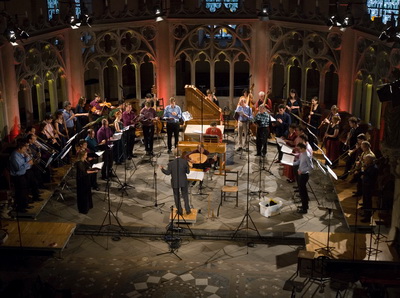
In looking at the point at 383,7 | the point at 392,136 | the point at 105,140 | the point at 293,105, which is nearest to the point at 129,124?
the point at 105,140

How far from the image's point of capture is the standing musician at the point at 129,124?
1606 centimetres

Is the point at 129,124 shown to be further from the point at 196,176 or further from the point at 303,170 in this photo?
the point at 303,170

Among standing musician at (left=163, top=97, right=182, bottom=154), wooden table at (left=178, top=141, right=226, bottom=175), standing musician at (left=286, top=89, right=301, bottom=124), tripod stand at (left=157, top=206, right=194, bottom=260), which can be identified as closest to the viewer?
tripod stand at (left=157, top=206, right=194, bottom=260)

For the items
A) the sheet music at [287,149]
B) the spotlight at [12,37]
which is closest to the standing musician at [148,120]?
the spotlight at [12,37]

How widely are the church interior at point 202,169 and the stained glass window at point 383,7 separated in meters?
0.07

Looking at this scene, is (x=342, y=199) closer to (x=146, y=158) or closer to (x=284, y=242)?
(x=284, y=242)

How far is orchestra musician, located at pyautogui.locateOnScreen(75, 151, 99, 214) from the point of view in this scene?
41.5ft

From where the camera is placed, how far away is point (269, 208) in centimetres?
1291

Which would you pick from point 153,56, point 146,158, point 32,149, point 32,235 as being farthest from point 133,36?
point 32,235

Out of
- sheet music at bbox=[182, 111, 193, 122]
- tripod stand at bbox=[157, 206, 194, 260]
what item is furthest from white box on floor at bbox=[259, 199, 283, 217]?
sheet music at bbox=[182, 111, 193, 122]

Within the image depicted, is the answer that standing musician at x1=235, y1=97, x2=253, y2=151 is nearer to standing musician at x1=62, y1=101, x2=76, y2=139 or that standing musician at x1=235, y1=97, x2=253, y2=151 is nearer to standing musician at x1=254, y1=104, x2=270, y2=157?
standing musician at x1=254, y1=104, x2=270, y2=157

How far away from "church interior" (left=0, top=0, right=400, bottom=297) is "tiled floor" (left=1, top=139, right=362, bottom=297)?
0.13 feet

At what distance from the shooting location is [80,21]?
1633 centimetres

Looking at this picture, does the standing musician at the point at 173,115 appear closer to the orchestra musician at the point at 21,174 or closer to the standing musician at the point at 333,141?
the standing musician at the point at 333,141
